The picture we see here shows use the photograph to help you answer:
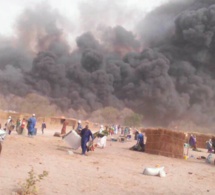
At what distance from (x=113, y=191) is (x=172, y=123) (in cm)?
6987

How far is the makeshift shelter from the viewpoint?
19.0m

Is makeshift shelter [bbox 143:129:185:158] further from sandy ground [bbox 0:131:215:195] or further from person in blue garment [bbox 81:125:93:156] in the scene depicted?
sandy ground [bbox 0:131:215:195]

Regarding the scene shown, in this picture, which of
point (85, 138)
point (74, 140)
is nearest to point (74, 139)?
point (74, 140)

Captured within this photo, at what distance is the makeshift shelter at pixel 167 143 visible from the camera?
19.0m

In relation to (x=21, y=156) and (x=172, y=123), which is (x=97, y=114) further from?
(x=21, y=156)

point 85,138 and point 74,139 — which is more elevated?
point 85,138

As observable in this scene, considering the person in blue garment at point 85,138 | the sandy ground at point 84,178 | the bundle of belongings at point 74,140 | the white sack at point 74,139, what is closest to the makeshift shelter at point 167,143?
the bundle of belongings at point 74,140

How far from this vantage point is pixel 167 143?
19156 millimetres

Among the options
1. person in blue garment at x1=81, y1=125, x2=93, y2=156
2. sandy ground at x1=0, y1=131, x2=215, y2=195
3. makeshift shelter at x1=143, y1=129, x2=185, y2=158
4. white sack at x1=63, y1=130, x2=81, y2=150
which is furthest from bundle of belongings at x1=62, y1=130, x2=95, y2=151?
makeshift shelter at x1=143, y1=129, x2=185, y2=158

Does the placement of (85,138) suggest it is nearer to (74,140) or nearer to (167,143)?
(74,140)

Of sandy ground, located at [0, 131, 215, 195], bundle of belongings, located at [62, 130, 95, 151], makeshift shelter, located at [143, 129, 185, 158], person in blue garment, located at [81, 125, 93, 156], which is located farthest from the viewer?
makeshift shelter, located at [143, 129, 185, 158]

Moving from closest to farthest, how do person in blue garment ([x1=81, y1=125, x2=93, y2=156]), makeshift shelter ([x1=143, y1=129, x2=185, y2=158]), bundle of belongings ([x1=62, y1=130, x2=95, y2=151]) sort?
1. person in blue garment ([x1=81, y1=125, x2=93, y2=156])
2. bundle of belongings ([x1=62, y1=130, x2=95, y2=151])
3. makeshift shelter ([x1=143, y1=129, x2=185, y2=158])

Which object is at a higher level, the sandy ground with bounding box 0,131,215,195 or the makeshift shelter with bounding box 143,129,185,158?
the makeshift shelter with bounding box 143,129,185,158

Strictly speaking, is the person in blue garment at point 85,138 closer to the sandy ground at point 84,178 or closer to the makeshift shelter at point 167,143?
the sandy ground at point 84,178
